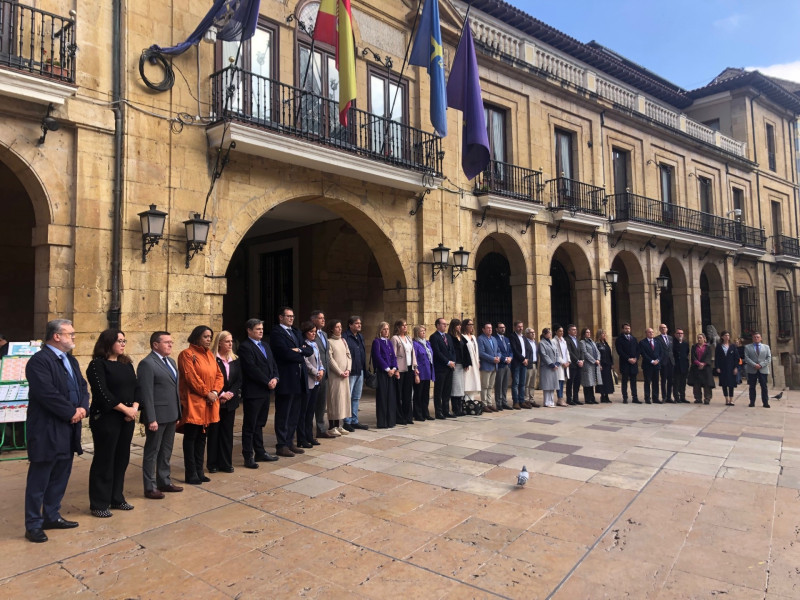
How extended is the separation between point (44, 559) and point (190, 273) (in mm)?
5073

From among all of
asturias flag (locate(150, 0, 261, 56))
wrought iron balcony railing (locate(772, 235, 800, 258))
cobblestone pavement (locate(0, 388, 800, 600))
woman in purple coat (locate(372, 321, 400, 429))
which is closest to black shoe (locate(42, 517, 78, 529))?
cobblestone pavement (locate(0, 388, 800, 600))

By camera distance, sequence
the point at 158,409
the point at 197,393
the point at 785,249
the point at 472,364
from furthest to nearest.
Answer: the point at 785,249 < the point at 472,364 < the point at 197,393 < the point at 158,409

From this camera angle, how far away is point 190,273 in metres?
8.12

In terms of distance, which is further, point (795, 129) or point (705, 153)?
point (795, 129)

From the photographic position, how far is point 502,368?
10.1m

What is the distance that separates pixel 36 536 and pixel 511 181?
40.9 feet

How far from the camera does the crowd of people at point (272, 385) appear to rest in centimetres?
408

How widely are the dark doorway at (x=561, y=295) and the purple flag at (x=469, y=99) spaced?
7.92 meters

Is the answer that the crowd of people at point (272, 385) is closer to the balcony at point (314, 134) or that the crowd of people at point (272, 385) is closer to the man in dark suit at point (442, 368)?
the man in dark suit at point (442, 368)

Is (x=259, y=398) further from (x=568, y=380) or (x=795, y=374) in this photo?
(x=795, y=374)

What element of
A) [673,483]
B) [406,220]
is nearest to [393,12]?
[406,220]

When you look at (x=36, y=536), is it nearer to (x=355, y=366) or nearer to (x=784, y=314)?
(x=355, y=366)

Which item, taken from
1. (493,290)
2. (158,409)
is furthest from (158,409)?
(493,290)

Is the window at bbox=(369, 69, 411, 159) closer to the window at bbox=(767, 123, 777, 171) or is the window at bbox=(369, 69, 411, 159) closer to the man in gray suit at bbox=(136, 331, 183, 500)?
the man in gray suit at bbox=(136, 331, 183, 500)
